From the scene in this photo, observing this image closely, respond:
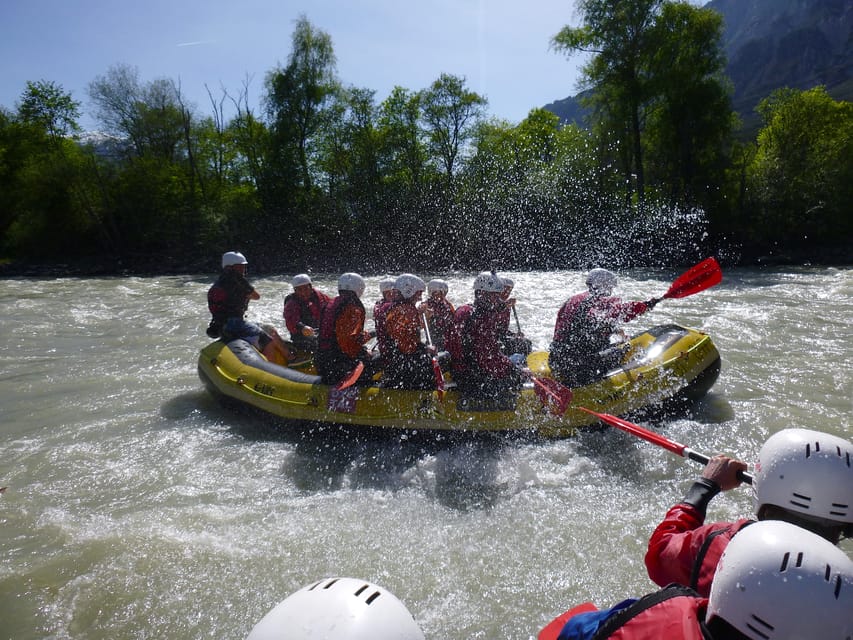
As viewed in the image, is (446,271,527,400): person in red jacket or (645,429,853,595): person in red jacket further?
(446,271,527,400): person in red jacket

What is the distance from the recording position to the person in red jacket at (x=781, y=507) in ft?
5.57

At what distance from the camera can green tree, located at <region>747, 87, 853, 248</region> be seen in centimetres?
1878

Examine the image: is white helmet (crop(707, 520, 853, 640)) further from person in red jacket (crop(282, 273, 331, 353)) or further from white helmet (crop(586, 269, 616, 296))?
person in red jacket (crop(282, 273, 331, 353))

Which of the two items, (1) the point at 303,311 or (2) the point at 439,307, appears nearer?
(2) the point at 439,307

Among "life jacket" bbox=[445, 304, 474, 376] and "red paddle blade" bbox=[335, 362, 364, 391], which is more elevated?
"life jacket" bbox=[445, 304, 474, 376]

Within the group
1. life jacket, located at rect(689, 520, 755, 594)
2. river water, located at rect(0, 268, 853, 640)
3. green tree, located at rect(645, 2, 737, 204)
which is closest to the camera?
life jacket, located at rect(689, 520, 755, 594)

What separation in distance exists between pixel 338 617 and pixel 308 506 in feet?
9.49

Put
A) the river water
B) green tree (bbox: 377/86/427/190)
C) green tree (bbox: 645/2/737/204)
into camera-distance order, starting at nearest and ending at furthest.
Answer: the river water < green tree (bbox: 645/2/737/204) < green tree (bbox: 377/86/427/190)

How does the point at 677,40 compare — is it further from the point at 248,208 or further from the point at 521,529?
the point at 521,529

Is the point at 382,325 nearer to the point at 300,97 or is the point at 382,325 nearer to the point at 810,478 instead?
the point at 810,478

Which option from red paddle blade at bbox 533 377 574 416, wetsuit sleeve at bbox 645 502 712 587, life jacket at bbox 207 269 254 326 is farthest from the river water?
wetsuit sleeve at bbox 645 502 712 587

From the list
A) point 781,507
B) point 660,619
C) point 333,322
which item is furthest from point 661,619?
point 333,322

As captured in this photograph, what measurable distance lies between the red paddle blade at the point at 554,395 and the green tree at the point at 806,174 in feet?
59.4

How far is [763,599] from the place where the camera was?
3.84 ft
